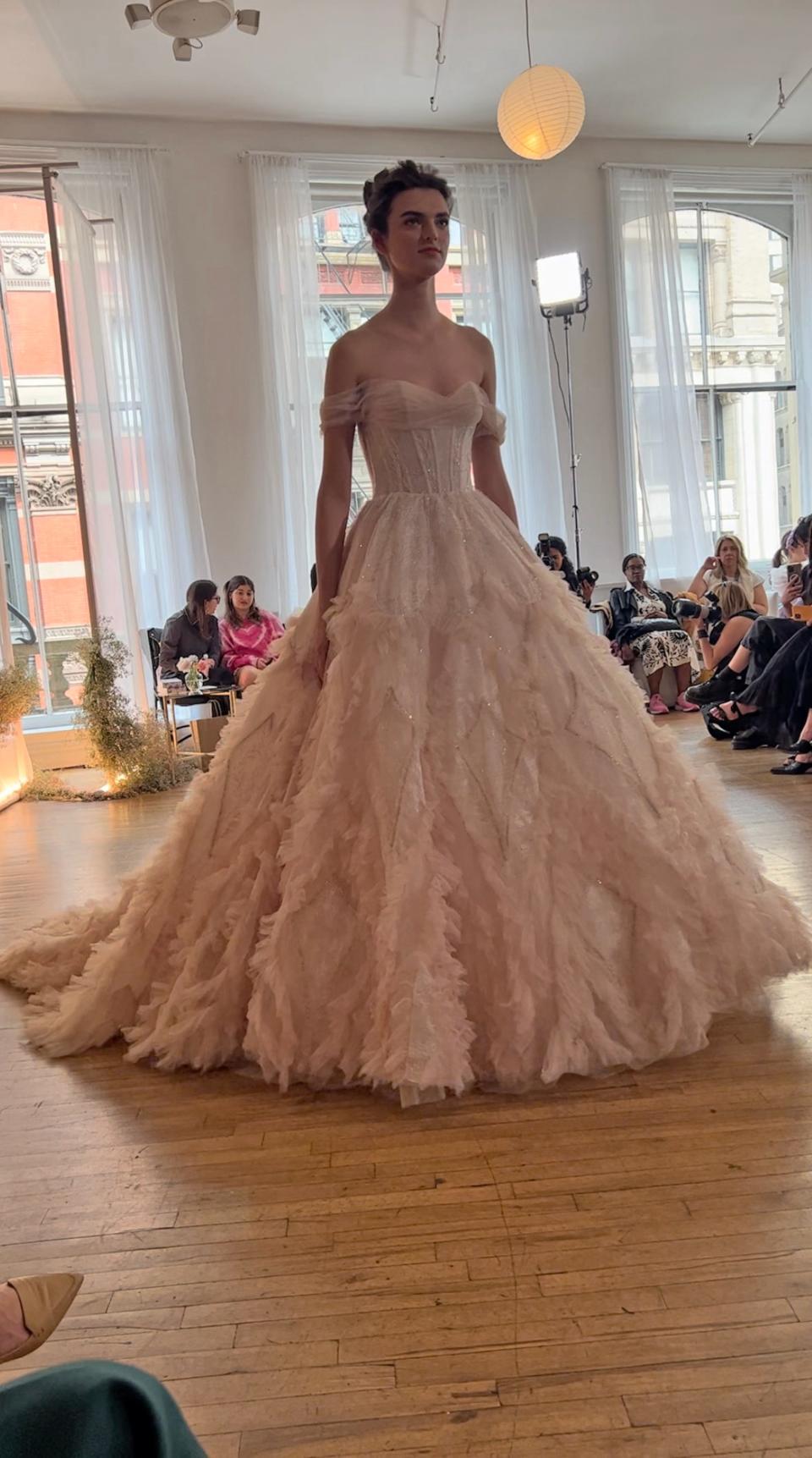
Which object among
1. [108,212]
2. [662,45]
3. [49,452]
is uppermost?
[662,45]

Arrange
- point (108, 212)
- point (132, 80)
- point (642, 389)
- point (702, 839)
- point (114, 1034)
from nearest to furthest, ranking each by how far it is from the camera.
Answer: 1. point (702, 839)
2. point (114, 1034)
3. point (132, 80)
4. point (108, 212)
5. point (642, 389)

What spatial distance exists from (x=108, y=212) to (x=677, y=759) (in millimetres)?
6991

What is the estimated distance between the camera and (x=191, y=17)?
17.9ft

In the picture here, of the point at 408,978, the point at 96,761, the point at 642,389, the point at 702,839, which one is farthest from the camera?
the point at 642,389

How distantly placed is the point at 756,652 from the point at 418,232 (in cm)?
447

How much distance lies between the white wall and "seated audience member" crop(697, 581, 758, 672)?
2022mm

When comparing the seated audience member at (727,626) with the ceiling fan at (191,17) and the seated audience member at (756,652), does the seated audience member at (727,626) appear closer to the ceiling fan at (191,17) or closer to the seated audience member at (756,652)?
the seated audience member at (756,652)

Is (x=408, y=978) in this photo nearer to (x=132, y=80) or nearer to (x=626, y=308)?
(x=132, y=80)

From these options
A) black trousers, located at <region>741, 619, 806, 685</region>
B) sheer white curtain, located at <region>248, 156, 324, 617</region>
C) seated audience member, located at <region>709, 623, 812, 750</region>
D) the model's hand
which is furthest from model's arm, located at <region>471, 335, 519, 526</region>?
sheer white curtain, located at <region>248, 156, 324, 617</region>

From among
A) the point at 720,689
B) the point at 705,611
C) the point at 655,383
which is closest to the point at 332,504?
the point at 720,689

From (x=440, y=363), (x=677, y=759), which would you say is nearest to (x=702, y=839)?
(x=677, y=759)

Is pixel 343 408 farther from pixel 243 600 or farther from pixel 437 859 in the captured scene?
pixel 243 600

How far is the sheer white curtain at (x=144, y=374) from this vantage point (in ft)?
24.7

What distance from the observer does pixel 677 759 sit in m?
2.28
